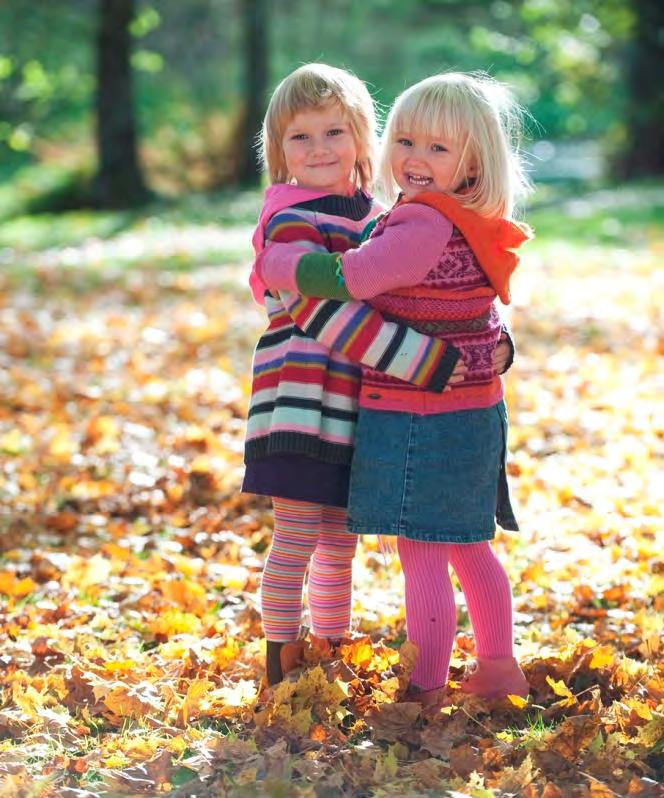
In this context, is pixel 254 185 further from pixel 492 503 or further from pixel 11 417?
pixel 492 503

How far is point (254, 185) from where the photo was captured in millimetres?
23031

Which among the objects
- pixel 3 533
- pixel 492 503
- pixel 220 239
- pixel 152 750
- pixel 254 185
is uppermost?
pixel 254 185

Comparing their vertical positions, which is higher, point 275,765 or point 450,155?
point 450,155

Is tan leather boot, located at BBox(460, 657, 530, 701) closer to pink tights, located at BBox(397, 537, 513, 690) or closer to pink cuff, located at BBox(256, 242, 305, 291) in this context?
pink tights, located at BBox(397, 537, 513, 690)

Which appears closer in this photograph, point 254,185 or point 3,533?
point 3,533

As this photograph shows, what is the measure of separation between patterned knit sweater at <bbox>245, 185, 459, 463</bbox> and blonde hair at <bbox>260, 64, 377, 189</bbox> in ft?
0.33

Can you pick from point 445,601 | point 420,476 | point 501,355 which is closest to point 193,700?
point 445,601

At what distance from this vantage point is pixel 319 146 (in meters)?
2.87

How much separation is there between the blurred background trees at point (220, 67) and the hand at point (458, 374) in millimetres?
11240

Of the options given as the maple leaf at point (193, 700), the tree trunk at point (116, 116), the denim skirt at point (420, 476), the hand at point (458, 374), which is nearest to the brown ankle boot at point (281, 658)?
the maple leaf at point (193, 700)

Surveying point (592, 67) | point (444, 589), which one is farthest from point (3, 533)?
point (592, 67)

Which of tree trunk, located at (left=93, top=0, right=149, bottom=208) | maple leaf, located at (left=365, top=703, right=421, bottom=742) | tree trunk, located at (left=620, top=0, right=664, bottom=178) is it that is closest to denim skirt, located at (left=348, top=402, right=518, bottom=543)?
maple leaf, located at (left=365, top=703, right=421, bottom=742)

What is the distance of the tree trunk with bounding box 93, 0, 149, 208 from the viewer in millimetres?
17859

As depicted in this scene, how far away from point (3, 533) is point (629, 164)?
20.4 meters
